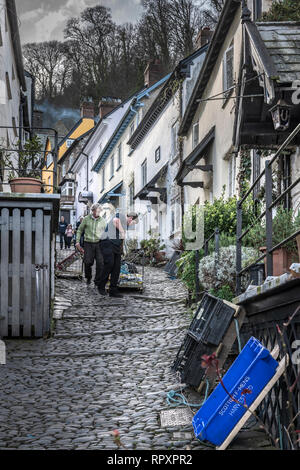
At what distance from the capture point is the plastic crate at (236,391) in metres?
4.52

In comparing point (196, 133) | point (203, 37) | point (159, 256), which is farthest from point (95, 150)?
point (196, 133)

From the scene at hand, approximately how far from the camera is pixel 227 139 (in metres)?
16.4

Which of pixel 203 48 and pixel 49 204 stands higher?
pixel 203 48

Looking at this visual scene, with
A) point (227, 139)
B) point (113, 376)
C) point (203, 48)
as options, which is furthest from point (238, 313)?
point (203, 48)

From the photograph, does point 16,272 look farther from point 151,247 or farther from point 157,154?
point 157,154

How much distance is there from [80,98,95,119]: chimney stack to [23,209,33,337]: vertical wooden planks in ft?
143

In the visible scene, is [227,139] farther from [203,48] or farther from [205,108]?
[203,48]

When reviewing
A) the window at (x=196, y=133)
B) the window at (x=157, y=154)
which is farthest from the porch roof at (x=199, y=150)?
the window at (x=157, y=154)

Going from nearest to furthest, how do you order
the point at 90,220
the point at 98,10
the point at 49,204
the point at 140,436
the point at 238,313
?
1. the point at 140,436
2. the point at 238,313
3. the point at 49,204
4. the point at 90,220
5. the point at 98,10

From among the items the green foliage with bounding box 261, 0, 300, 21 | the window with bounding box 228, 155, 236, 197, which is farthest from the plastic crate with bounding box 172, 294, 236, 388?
the window with bounding box 228, 155, 236, 197

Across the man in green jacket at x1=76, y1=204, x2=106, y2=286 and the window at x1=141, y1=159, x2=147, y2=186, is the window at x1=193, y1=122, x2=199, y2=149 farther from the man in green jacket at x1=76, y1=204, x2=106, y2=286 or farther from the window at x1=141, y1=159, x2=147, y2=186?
the window at x1=141, y1=159, x2=147, y2=186

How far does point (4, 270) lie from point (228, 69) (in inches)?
373

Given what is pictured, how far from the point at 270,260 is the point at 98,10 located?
42.1 meters

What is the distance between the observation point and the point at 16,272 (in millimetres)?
9602
